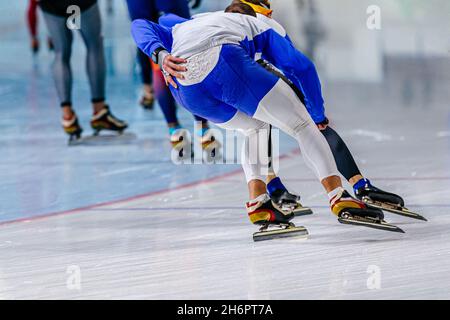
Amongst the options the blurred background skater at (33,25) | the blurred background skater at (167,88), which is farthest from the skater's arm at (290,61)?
the blurred background skater at (33,25)

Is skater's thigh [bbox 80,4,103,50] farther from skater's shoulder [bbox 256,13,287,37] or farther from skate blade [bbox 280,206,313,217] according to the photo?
skater's shoulder [bbox 256,13,287,37]

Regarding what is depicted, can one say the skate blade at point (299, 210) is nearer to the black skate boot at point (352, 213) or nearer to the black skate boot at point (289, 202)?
the black skate boot at point (289, 202)

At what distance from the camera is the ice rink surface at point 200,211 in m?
3.61

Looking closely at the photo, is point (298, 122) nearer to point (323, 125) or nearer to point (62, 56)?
point (323, 125)

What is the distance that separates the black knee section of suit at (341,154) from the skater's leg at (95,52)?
324 cm

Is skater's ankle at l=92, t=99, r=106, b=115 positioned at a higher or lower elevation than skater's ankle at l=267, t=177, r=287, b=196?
higher

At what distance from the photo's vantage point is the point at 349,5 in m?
10.3

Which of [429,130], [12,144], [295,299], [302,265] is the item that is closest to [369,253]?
[302,265]

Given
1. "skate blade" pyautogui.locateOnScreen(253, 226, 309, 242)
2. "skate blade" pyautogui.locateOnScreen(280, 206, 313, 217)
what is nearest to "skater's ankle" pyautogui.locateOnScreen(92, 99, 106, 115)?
"skate blade" pyautogui.locateOnScreen(280, 206, 313, 217)

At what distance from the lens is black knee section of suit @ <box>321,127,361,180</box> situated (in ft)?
15.2

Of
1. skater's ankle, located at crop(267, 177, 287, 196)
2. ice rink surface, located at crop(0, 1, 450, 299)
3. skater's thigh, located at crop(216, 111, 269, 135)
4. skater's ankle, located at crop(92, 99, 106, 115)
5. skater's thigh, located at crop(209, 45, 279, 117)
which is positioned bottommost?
ice rink surface, located at crop(0, 1, 450, 299)

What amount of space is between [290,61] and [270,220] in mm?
652

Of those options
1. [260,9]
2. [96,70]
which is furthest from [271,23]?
[96,70]

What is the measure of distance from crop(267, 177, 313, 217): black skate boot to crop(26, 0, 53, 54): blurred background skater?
253 inches
